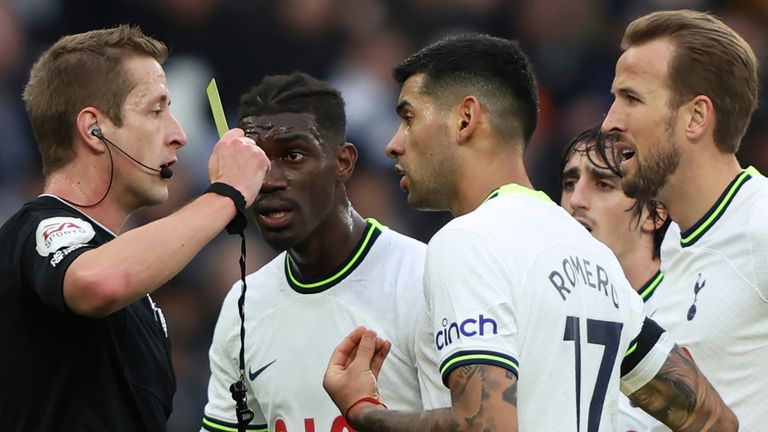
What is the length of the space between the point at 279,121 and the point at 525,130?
133 cm

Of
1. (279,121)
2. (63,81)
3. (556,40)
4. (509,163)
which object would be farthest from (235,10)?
(509,163)

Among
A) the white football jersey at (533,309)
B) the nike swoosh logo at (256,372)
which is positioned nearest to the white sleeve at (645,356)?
the white football jersey at (533,309)

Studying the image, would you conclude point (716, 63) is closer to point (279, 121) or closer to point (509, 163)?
point (509, 163)

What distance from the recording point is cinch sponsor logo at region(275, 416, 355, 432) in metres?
4.63

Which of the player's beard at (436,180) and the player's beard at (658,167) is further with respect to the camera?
the player's beard at (658,167)

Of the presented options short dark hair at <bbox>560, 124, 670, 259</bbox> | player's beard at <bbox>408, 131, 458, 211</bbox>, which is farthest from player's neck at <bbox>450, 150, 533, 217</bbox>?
short dark hair at <bbox>560, 124, 670, 259</bbox>

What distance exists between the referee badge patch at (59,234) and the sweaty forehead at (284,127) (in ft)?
4.13

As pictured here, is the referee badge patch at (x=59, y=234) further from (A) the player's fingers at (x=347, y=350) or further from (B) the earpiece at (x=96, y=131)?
(A) the player's fingers at (x=347, y=350)

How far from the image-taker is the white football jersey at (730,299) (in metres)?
4.20

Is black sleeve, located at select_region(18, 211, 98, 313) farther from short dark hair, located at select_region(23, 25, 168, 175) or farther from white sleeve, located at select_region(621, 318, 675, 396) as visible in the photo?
white sleeve, located at select_region(621, 318, 675, 396)

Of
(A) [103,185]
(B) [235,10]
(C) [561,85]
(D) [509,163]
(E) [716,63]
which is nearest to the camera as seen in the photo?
(D) [509,163]

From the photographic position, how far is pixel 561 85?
920cm

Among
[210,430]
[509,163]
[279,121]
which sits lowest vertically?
[210,430]

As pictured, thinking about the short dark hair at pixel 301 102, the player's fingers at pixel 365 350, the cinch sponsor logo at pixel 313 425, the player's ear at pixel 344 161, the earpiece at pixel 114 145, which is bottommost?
the cinch sponsor logo at pixel 313 425
